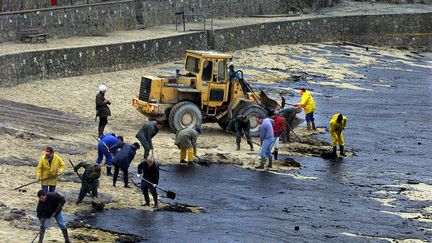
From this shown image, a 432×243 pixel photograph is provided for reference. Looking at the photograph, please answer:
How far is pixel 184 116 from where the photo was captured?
94.2ft

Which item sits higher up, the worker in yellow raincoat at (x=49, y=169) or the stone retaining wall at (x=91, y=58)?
the worker in yellow raincoat at (x=49, y=169)

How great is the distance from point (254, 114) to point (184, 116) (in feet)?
Answer: 6.16

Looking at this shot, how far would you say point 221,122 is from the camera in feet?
97.1

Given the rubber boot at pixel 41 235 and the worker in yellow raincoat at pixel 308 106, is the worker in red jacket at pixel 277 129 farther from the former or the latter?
the rubber boot at pixel 41 235

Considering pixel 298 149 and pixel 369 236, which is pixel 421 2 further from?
pixel 369 236

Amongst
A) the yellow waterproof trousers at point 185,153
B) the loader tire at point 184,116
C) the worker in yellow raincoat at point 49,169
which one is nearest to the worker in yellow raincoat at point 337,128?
the loader tire at point 184,116

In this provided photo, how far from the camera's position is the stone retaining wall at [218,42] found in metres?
34.3

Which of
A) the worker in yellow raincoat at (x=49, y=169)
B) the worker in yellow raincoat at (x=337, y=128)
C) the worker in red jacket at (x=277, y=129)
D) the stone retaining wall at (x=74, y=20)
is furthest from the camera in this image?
the stone retaining wall at (x=74, y=20)

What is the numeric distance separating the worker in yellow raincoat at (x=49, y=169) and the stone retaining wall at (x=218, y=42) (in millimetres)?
13733

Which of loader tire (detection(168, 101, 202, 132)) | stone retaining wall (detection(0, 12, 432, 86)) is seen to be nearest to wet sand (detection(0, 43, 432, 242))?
loader tire (detection(168, 101, 202, 132))

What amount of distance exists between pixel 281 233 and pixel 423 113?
1762 centimetres

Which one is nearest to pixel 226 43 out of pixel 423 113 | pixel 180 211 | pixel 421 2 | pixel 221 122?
pixel 423 113

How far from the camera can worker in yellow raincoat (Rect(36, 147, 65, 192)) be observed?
1911 cm

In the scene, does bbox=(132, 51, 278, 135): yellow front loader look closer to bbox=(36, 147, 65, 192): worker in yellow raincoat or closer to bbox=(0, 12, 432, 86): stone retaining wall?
bbox=(0, 12, 432, 86): stone retaining wall
